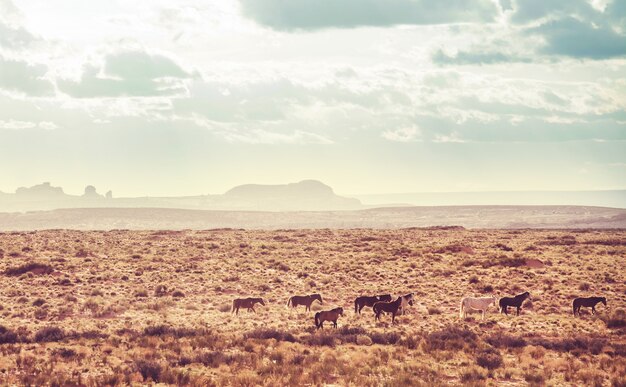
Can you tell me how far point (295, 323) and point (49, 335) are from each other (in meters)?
10.0

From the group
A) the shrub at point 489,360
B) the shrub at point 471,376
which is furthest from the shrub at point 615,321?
the shrub at point 471,376

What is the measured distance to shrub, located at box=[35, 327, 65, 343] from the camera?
19625mm

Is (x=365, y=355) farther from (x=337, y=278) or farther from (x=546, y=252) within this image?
(x=546, y=252)

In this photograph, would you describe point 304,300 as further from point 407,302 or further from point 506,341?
point 506,341

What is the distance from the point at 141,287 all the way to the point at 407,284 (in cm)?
1699

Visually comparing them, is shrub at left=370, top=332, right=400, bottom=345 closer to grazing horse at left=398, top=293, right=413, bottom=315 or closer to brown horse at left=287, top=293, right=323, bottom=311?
grazing horse at left=398, top=293, right=413, bottom=315

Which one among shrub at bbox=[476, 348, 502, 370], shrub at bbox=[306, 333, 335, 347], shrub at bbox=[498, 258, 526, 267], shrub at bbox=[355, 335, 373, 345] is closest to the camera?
shrub at bbox=[476, 348, 502, 370]

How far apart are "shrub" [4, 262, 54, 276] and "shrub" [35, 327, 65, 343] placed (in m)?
18.2

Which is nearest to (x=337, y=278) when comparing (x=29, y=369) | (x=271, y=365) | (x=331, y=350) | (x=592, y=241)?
(x=331, y=350)

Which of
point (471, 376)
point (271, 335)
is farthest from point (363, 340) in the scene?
point (471, 376)

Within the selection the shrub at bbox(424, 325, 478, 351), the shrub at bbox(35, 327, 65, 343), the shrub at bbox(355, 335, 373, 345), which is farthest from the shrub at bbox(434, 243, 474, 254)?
the shrub at bbox(35, 327, 65, 343)

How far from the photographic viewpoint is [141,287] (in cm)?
3275

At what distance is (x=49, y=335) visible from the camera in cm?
1997

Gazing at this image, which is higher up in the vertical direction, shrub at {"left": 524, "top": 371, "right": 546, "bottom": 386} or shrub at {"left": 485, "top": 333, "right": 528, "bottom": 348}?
shrub at {"left": 524, "top": 371, "right": 546, "bottom": 386}
